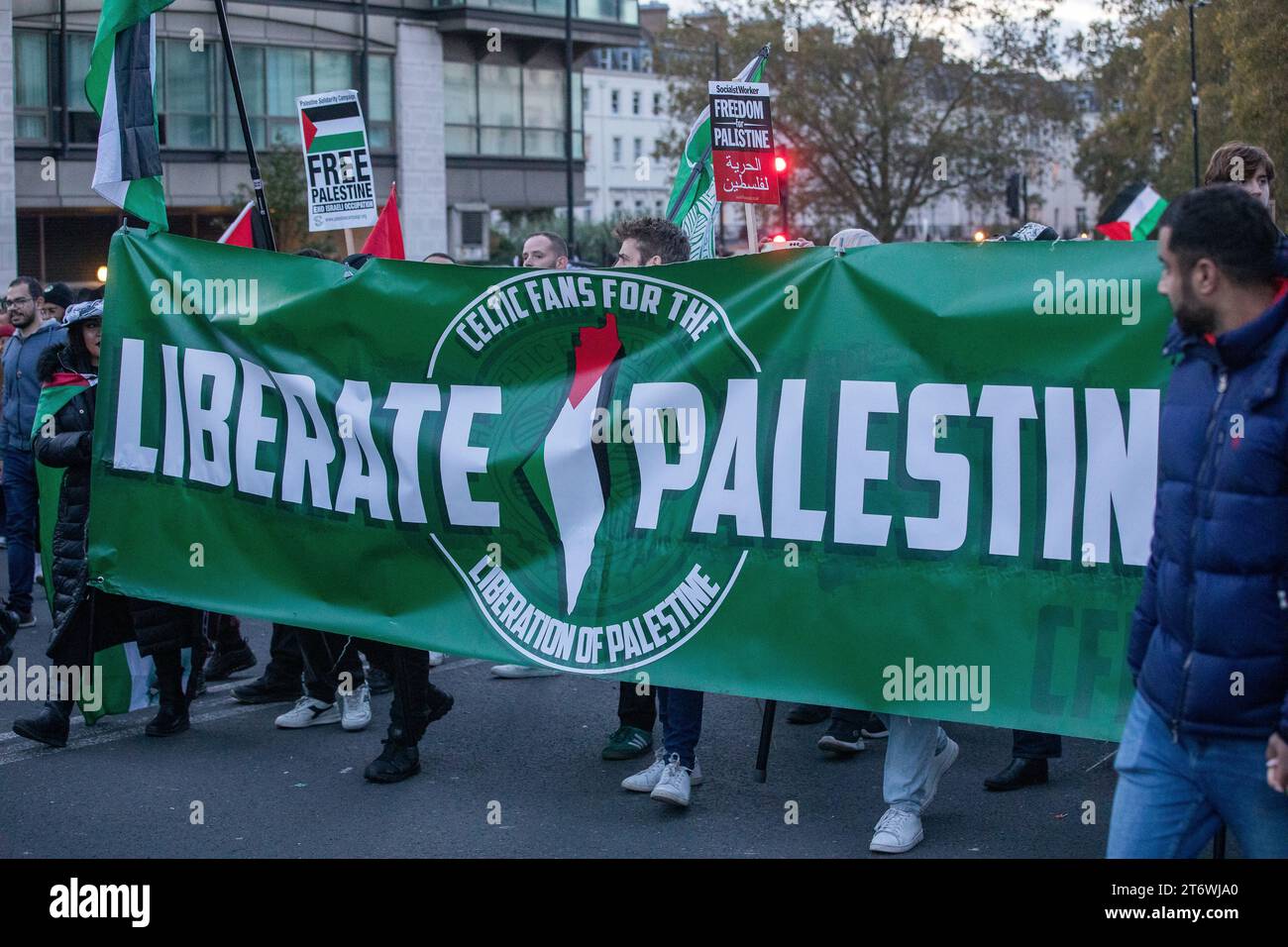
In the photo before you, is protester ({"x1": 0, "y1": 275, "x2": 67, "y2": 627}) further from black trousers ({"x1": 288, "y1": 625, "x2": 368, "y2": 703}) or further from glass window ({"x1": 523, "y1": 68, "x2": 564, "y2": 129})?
glass window ({"x1": 523, "y1": 68, "x2": 564, "y2": 129})

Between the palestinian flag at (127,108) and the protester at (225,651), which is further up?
the palestinian flag at (127,108)

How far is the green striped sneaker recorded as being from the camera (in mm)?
6285

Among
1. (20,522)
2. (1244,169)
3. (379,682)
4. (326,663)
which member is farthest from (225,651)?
(1244,169)

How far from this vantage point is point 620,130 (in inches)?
3258

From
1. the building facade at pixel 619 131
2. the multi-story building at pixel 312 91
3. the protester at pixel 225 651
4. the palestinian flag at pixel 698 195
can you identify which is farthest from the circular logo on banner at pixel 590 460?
the building facade at pixel 619 131

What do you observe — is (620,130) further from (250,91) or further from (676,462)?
(676,462)

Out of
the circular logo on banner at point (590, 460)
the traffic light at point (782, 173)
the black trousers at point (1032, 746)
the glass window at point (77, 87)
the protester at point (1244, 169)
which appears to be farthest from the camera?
the glass window at point (77, 87)

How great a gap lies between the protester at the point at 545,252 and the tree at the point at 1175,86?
20873mm

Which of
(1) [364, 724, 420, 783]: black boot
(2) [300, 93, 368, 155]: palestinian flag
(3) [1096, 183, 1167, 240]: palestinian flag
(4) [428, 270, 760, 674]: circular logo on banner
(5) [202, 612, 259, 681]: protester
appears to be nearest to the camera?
(4) [428, 270, 760, 674]: circular logo on banner

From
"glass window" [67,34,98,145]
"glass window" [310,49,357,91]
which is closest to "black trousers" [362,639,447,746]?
"glass window" [67,34,98,145]

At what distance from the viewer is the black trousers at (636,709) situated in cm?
641

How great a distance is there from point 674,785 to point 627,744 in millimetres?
763

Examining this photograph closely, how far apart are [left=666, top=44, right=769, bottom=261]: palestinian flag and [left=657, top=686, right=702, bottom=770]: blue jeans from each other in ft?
14.0

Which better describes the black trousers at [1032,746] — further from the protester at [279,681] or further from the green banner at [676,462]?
the protester at [279,681]
